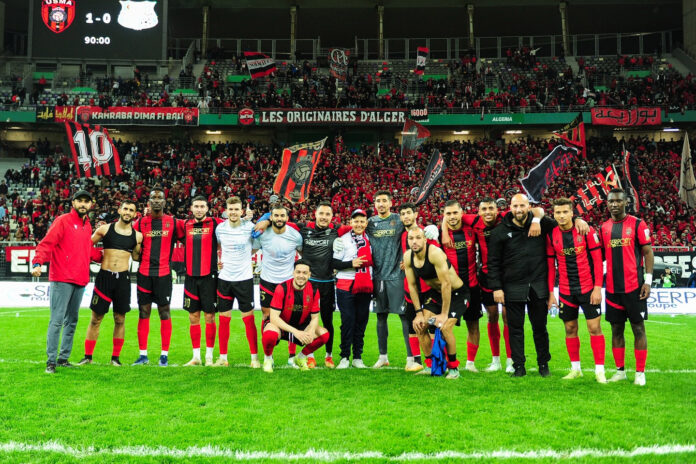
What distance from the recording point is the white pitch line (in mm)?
4051

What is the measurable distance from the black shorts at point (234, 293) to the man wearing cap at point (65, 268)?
1.90m

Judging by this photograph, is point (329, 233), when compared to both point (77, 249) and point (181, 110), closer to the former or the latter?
point (77, 249)

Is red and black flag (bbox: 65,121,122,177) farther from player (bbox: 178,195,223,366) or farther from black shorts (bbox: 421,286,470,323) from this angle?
black shorts (bbox: 421,286,470,323)

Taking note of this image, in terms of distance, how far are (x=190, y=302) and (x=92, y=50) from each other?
36579 mm

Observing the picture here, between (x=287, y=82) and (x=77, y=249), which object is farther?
(x=287, y=82)

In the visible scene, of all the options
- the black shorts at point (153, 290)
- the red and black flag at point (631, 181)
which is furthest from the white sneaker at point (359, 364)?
the red and black flag at point (631, 181)

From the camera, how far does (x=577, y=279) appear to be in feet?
22.8

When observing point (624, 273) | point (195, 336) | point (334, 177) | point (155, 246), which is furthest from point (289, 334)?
point (334, 177)

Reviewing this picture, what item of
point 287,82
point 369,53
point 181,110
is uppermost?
point 369,53

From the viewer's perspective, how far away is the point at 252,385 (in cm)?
647

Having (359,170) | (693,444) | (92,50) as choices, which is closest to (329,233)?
(693,444)

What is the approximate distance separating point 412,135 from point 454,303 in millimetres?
26800

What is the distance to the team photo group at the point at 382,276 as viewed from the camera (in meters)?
6.94

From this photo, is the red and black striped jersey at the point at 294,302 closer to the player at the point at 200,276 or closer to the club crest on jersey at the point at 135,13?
the player at the point at 200,276
